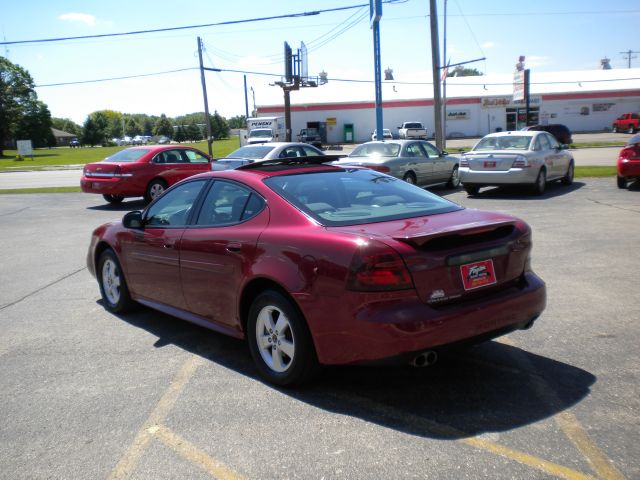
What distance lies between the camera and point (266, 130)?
45.2 meters

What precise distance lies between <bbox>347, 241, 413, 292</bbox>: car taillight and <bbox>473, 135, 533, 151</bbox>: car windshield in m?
12.3

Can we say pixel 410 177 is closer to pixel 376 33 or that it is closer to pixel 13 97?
pixel 376 33

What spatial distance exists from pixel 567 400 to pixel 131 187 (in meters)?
14.3

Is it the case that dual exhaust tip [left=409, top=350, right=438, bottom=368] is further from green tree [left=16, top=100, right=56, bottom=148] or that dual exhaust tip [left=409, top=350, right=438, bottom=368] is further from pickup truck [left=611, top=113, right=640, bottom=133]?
green tree [left=16, top=100, right=56, bottom=148]

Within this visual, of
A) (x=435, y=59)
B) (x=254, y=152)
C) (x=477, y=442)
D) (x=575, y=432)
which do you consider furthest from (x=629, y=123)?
(x=477, y=442)

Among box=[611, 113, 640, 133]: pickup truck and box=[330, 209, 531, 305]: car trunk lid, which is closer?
box=[330, 209, 531, 305]: car trunk lid

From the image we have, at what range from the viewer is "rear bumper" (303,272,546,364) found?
11.5 ft

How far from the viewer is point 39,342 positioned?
5.41 metres

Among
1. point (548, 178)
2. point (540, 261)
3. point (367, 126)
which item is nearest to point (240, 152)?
point (548, 178)

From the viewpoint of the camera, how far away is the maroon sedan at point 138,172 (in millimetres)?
16125

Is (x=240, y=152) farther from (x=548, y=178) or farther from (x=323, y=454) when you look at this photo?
(x=323, y=454)

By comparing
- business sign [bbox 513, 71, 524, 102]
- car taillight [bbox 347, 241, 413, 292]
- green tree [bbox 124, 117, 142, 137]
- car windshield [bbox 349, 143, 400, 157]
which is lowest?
Answer: car taillight [bbox 347, 241, 413, 292]

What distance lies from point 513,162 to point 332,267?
11866 mm

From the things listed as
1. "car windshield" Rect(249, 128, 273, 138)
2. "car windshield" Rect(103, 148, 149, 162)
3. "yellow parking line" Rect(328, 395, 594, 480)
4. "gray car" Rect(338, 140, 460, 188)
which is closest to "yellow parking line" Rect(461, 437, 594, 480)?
"yellow parking line" Rect(328, 395, 594, 480)
